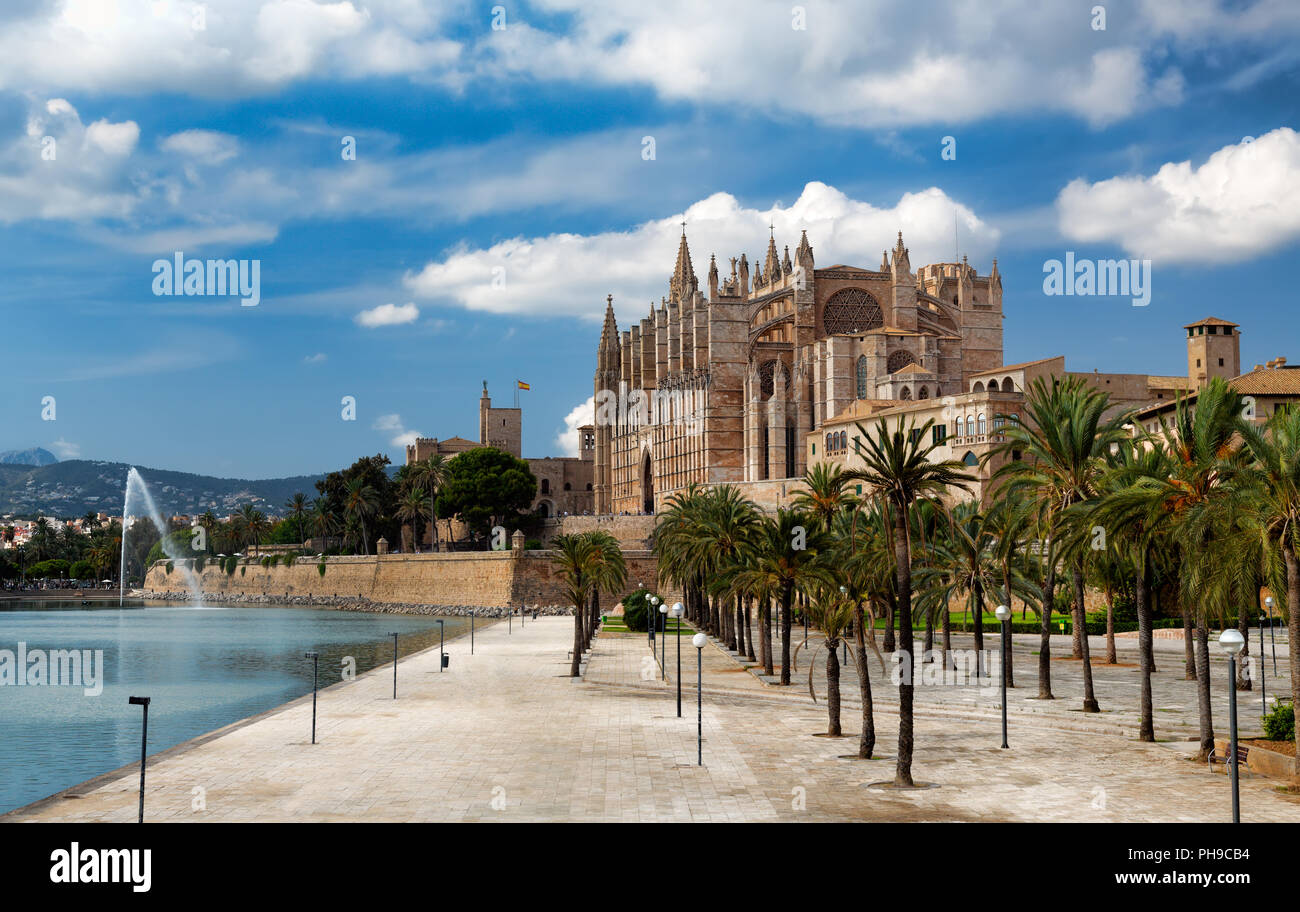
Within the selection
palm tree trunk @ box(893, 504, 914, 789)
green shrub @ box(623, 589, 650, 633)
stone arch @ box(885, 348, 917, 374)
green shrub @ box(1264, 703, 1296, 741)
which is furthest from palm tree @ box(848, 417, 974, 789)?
stone arch @ box(885, 348, 917, 374)

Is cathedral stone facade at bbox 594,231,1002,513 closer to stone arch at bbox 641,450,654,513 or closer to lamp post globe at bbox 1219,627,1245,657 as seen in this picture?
stone arch at bbox 641,450,654,513

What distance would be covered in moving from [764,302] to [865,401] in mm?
21002

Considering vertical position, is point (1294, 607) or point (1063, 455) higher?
point (1063, 455)

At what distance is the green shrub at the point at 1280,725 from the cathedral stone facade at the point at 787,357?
55846mm

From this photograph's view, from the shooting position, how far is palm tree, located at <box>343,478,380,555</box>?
107m

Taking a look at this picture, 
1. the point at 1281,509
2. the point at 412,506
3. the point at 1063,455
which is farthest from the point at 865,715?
the point at 412,506

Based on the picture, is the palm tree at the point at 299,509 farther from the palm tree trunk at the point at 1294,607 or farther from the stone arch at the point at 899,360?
the palm tree trunk at the point at 1294,607

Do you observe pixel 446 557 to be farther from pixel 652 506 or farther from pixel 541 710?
pixel 541 710

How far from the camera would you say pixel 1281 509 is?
1667 cm

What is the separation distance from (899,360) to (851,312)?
890 cm

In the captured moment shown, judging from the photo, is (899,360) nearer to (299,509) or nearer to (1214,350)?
(1214,350)

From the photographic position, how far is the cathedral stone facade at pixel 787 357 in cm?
8100

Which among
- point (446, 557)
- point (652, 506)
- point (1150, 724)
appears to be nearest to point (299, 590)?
point (446, 557)

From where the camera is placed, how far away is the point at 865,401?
72938 mm
